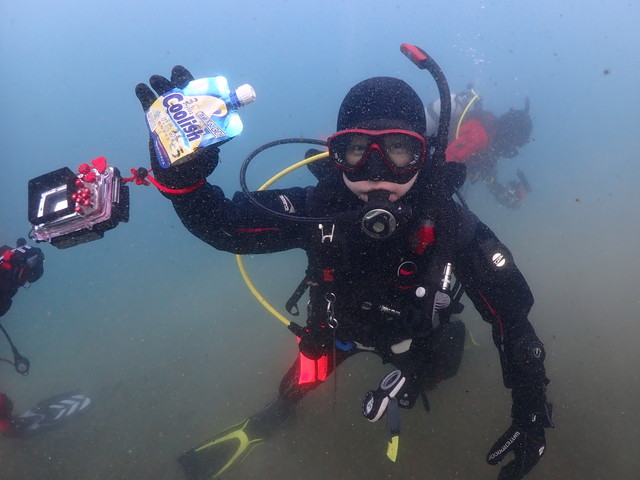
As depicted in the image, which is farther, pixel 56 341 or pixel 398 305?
pixel 56 341

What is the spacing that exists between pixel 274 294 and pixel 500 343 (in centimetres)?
906

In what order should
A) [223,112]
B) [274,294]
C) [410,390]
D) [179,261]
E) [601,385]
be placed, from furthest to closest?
[179,261] → [274,294] → [601,385] → [410,390] → [223,112]

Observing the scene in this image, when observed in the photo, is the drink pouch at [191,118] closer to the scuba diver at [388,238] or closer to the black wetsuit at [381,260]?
the scuba diver at [388,238]

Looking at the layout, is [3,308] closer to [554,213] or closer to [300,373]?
[300,373]

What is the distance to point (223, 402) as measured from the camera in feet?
23.1

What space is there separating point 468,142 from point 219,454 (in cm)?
742

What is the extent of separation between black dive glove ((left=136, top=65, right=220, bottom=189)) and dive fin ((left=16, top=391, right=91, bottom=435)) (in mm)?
7304

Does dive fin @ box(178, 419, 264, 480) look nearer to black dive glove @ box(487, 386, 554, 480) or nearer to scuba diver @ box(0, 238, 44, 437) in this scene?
scuba diver @ box(0, 238, 44, 437)

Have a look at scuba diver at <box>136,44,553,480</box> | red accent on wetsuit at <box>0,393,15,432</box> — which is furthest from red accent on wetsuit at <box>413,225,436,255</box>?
red accent on wetsuit at <box>0,393,15,432</box>

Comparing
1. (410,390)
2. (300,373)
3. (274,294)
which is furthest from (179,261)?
(410,390)

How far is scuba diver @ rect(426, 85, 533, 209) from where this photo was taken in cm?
792

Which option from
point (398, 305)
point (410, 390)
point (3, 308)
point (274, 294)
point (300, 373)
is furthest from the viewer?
point (274, 294)

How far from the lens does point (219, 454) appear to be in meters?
5.05

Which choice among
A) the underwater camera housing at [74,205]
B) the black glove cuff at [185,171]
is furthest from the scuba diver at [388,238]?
the underwater camera housing at [74,205]
